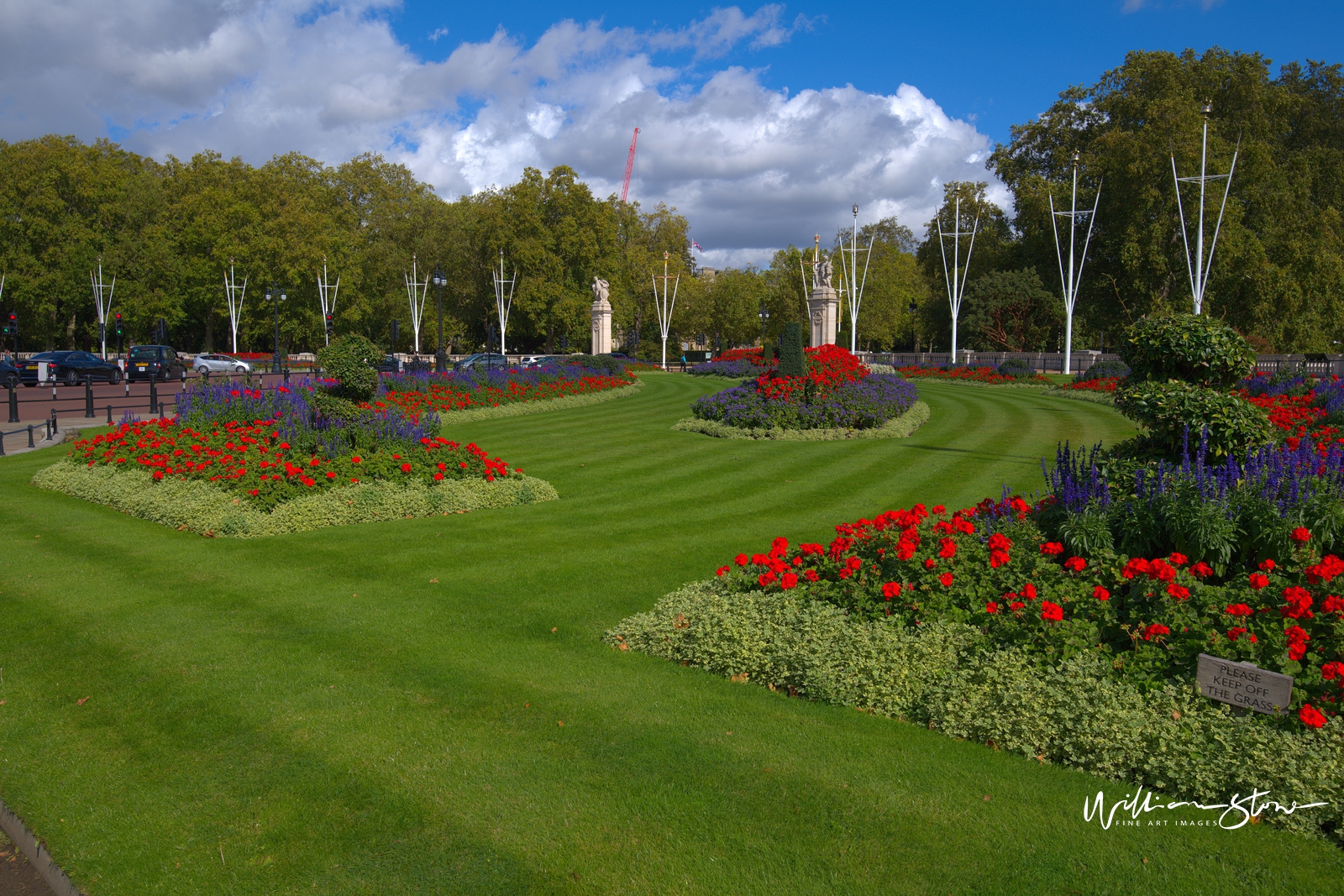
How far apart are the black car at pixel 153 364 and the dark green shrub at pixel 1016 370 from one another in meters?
36.8

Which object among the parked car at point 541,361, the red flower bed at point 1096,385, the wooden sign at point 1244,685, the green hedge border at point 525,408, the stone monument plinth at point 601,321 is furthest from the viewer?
the stone monument plinth at point 601,321

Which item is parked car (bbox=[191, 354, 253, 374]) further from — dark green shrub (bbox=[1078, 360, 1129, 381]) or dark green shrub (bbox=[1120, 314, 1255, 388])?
dark green shrub (bbox=[1120, 314, 1255, 388])

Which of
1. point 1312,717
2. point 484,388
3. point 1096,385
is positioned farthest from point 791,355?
point 1096,385

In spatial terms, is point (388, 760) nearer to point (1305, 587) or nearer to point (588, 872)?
point (588, 872)

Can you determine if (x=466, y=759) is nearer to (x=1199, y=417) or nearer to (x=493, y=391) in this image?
(x=1199, y=417)

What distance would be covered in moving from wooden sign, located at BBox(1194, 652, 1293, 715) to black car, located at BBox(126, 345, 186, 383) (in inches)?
1646

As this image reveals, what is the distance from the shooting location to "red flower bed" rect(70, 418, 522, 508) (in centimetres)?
964

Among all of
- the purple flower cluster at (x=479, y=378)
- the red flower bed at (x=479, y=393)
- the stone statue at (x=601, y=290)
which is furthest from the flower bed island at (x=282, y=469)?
the stone statue at (x=601, y=290)

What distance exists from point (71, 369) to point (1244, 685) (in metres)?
44.2

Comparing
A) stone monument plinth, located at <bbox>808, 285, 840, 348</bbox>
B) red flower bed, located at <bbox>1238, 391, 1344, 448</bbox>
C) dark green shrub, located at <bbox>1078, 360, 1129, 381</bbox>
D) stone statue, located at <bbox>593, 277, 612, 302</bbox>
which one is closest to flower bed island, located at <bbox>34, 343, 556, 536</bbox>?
red flower bed, located at <bbox>1238, 391, 1344, 448</bbox>

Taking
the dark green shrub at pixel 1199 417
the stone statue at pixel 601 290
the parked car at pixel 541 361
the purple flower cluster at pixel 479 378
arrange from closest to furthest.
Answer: the dark green shrub at pixel 1199 417 < the purple flower cluster at pixel 479 378 < the parked car at pixel 541 361 < the stone statue at pixel 601 290

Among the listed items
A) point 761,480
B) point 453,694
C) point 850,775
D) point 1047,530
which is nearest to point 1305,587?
point 1047,530

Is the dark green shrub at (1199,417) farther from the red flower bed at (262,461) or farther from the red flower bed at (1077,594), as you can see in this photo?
the red flower bed at (262,461)

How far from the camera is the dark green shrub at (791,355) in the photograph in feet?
60.7
